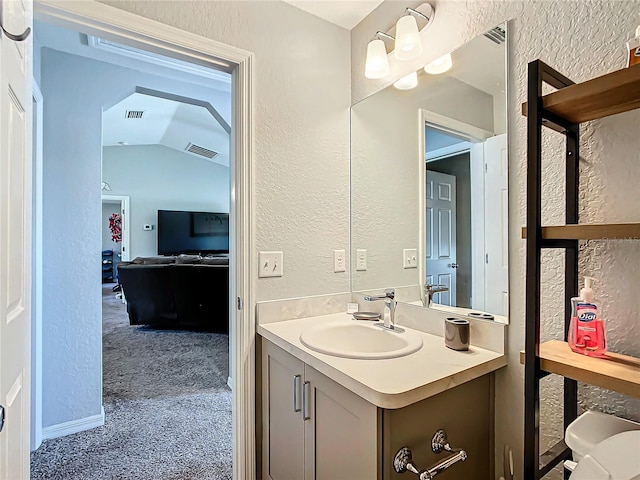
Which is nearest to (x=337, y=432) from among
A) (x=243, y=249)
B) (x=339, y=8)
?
(x=243, y=249)

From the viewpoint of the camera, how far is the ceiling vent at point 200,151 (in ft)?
24.9

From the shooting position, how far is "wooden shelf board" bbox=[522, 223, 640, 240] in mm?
694

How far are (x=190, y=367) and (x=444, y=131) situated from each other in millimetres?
2943

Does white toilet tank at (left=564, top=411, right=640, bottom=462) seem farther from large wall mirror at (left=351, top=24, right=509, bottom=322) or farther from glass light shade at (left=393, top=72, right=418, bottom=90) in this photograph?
glass light shade at (left=393, top=72, right=418, bottom=90)

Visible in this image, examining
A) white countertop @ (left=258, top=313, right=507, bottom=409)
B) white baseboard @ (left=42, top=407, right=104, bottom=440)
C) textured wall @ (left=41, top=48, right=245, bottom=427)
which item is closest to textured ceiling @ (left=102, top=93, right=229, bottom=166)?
textured wall @ (left=41, top=48, right=245, bottom=427)

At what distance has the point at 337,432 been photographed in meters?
1.06

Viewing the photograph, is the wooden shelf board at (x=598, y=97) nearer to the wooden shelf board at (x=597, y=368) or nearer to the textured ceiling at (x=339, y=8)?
the wooden shelf board at (x=597, y=368)

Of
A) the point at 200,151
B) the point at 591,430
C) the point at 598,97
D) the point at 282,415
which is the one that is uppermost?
the point at 200,151

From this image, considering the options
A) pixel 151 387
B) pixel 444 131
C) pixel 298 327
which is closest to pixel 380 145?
pixel 444 131

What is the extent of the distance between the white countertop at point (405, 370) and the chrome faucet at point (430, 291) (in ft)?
0.66

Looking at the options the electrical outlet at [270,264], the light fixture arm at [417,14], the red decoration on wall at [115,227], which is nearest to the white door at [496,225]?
the light fixture arm at [417,14]

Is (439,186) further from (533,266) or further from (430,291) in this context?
(533,266)

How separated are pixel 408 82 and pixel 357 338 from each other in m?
1.17

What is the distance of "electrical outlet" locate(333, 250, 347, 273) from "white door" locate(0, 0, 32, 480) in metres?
1.21
